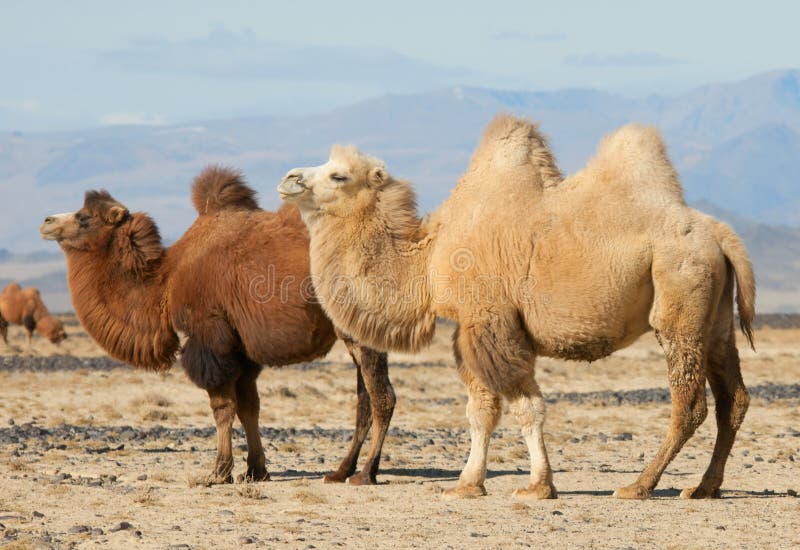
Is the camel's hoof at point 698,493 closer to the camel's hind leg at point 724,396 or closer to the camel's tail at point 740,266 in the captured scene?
the camel's hind leg at point 724,396

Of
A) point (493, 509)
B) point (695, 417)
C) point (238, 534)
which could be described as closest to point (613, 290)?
point (695, 417)

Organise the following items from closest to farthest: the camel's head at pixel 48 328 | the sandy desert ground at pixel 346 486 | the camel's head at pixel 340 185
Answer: the sandy desert ground at pixel 346 486 < the camel's head at pixel 340 185 < the camel's head at pixel 48 328

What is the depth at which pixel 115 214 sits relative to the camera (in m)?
10.9

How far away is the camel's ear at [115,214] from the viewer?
10844 millimetres

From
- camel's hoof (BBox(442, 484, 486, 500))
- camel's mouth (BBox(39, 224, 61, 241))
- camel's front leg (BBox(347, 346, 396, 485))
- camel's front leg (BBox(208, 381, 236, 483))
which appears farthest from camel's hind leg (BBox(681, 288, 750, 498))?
camel's mouth (BBox(39, 224, 61, 241))

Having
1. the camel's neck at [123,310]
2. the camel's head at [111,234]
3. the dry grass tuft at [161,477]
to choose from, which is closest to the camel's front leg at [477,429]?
the dry grass tuft at [161,477]

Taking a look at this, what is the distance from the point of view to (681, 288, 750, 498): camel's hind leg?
30.2 ft

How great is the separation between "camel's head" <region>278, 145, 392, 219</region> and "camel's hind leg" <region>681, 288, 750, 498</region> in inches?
103

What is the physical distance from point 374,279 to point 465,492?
63.4 inches

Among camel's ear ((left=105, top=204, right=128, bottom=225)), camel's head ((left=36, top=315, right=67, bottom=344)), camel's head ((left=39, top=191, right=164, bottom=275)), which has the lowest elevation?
camel's head ((left=36, top=315, right=67, bottom=344))

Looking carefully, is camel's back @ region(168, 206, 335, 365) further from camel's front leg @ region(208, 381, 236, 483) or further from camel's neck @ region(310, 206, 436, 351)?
camel's neck @ region(310, 206, 436, 351)

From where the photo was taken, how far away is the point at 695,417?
29.4 ft

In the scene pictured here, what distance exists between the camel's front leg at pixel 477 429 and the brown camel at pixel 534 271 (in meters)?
0.01

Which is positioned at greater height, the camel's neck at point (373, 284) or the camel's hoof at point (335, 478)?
the camel's neck at point (373, 284)
